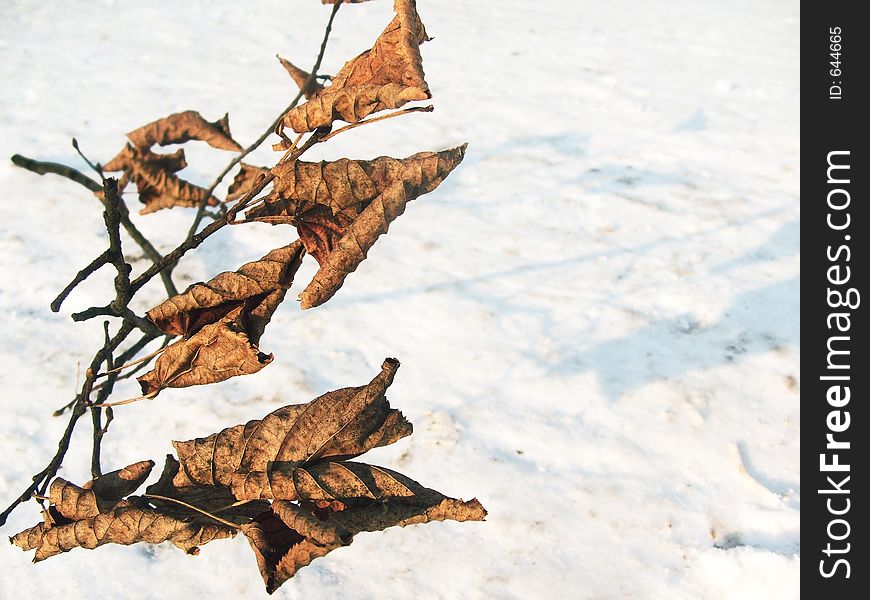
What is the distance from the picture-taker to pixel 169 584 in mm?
1651

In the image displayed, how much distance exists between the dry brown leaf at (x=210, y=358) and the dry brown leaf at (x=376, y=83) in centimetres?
23

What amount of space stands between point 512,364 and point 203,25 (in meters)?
3.66

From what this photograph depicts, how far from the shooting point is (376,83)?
882mm

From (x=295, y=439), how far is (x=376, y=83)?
0.41m

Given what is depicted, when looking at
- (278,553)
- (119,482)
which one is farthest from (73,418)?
(278,553)

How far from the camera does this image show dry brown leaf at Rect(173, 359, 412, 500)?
0.91 meters

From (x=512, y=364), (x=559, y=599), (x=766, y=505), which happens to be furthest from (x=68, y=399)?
(x=766, y=505)

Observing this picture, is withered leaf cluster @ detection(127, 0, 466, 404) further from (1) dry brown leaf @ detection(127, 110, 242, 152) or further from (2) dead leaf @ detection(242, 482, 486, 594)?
(1) dry brown leaf @ detection(127, 110, 242, 152)

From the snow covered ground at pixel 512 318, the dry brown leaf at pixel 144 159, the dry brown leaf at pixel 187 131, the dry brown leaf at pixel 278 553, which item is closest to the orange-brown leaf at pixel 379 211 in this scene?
the dry brown leaf at pixel 278 553

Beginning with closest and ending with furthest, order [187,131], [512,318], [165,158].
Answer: [187,131], [165,158], [512,318]

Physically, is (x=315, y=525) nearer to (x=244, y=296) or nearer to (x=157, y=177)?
(x=244, y=296)

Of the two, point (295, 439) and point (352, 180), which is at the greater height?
point (352, 180)

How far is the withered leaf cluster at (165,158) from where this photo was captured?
4.87 feet
